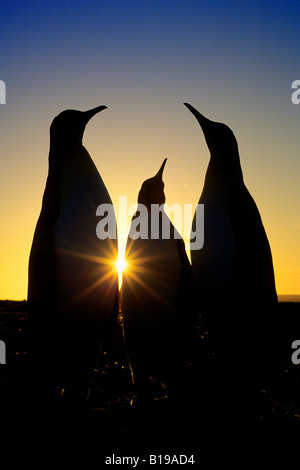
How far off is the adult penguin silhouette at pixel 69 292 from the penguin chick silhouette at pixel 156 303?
232mm

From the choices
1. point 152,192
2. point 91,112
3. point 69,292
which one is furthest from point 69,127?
point 69,292

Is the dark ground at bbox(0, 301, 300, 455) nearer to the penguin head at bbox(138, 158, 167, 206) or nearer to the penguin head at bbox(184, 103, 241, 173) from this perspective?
the penguin head at bbox(184, 103, 241, 173)

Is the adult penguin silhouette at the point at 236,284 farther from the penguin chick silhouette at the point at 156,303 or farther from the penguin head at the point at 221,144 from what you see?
the penguin chick silhouette at the point at 156,303

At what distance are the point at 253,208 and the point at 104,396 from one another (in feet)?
7.02

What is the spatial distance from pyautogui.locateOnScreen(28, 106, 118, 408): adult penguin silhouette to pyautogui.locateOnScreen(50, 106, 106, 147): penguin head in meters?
0.49

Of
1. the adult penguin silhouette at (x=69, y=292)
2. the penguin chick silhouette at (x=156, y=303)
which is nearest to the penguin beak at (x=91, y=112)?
the adult penguin silhouette at (x=69, y=292)

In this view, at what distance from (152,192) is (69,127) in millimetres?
981

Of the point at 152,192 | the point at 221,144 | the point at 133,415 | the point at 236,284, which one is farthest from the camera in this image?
the point at 152,192

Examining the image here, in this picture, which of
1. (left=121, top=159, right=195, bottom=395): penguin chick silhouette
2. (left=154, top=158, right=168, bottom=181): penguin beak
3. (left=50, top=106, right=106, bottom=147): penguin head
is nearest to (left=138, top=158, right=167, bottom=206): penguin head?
(left=154, top=158, right=168, bottom=181): penguin beak

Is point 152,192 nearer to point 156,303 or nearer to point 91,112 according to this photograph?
point 91,112

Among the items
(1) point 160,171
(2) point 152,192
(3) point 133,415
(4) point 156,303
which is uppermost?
(1) point 160,171

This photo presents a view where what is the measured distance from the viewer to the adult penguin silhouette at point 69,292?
11.8 feet

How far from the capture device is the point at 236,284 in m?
3.57

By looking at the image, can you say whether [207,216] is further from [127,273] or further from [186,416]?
[186,416]
